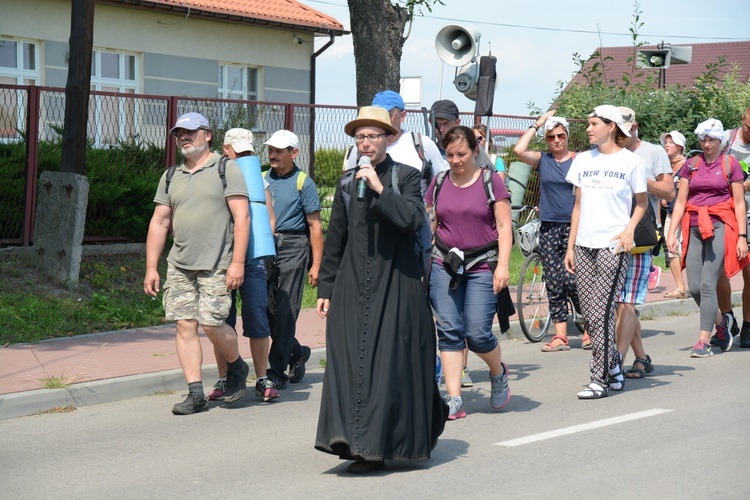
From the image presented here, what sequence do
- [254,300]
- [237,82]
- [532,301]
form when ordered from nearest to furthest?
1. [254,300]
2. [532,301]
3. [237,82]

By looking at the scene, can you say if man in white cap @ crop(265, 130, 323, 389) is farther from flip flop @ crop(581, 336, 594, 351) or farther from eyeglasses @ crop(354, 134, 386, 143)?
flip flop @ crop(581, 336, 594, 351)

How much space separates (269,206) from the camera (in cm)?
827

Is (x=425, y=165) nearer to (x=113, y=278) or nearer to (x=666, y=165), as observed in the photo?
(x=666, y=165)

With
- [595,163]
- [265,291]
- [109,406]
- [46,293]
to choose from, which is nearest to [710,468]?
[595,163]

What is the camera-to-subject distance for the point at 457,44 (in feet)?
47.8

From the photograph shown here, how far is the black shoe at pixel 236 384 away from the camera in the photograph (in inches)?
315

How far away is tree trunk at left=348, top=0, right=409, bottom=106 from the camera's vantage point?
16.1 metres

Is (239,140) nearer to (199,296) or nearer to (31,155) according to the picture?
(199,296)

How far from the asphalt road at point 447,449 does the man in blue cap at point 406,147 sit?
1723 millimetres

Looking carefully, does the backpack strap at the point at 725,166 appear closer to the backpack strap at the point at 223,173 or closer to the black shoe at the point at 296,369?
the black shoe at the point at 296,369

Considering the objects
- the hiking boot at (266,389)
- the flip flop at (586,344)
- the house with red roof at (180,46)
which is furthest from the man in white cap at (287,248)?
the house with red roof at (180,46)

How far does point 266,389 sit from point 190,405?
0.66 m

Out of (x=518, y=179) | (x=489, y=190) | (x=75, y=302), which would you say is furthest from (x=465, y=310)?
(x=518, y=179)

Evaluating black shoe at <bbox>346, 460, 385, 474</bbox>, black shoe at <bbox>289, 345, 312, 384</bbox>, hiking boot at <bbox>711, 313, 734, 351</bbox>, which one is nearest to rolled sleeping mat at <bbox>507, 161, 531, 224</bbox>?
hiking boot at <bbox>711, 313, 734, 351</bbox>
